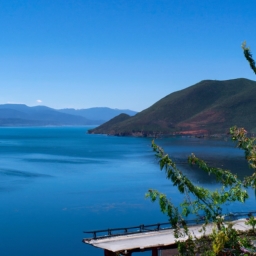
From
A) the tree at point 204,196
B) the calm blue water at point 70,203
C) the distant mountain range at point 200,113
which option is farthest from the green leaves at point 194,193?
the distant mountain range at point 200,113

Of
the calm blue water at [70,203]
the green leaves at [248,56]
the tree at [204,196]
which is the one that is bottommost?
the calm blue water at [70,203]

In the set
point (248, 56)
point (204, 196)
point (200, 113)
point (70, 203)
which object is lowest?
point (70, 203)

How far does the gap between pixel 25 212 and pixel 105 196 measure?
29.3ft

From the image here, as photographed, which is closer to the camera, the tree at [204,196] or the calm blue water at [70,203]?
the tree at [204,196]

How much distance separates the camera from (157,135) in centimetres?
15700

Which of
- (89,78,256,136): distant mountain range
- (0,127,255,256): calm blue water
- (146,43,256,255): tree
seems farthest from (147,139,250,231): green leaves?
(89,78,256,136): distant mountain range

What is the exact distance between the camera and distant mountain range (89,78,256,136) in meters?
150

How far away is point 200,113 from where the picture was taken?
169 metres

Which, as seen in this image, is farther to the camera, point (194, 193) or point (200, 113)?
point (200, 113)

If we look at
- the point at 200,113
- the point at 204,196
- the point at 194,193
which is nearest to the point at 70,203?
the point at 194,193

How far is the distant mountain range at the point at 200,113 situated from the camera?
150m

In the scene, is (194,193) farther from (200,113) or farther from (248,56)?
(200,113)

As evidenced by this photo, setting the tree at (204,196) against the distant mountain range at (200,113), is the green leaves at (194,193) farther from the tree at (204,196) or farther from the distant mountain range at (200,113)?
the distant mountain range at (200,113)

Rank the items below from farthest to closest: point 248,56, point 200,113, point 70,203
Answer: point 200,113
point 70,203
point 248,56
